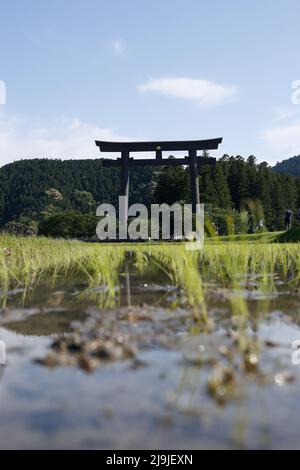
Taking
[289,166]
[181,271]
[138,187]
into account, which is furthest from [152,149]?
[289,166]

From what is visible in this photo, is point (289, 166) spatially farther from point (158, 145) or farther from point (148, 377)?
point (148, 377)

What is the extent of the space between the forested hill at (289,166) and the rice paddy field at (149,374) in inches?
5261

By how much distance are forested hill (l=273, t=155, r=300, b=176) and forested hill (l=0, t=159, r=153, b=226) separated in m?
67.7

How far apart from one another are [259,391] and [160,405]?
0.36 m

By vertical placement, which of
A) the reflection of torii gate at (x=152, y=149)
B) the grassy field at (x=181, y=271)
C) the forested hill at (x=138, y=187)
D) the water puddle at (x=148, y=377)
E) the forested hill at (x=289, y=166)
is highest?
the forested hill at (x=289, y=166)

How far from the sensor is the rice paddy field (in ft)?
4.37

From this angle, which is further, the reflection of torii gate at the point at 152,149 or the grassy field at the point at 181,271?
the reflection of torii gate at the point at 152,149

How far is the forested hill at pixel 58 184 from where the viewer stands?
235ft

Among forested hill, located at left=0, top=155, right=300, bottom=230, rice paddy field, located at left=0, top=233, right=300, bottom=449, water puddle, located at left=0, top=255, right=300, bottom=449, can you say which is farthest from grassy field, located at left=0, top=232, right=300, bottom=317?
forested hill, located at left=0, top=155, right=300, bottom=230

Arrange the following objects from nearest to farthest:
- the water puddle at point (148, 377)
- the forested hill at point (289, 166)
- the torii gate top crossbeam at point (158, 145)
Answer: the water puddle at point (148, 377)
the torii gate top crossbeam at point (158, 145)
the forested hill at point (289, 166)

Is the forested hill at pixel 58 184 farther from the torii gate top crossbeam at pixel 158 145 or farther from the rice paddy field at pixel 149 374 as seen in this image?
the rice paddy field at pixel 149 374

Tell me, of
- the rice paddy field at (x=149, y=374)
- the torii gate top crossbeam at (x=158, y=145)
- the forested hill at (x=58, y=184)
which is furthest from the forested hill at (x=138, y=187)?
the rice paddy field at (x=149, y=374)

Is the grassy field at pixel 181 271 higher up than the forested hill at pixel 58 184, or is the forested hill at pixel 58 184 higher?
the forested hill at pixel 58 184

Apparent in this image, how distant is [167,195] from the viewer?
41.1 m
